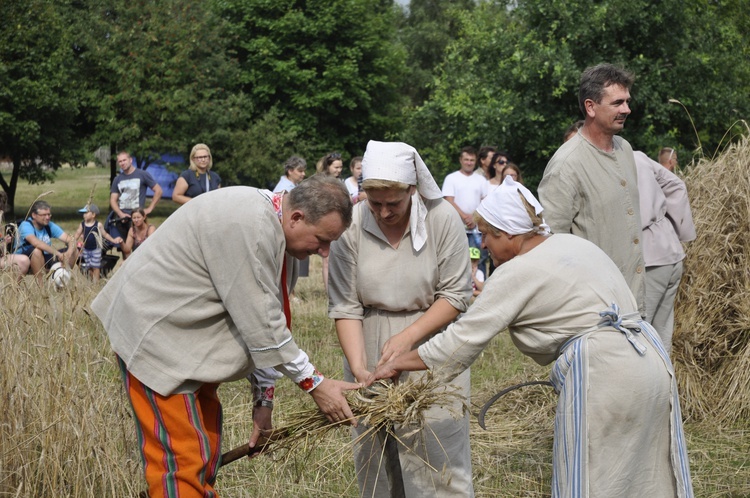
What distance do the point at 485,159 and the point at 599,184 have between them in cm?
664

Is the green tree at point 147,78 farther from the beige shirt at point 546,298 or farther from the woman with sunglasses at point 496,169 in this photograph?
the beige shirt at point 546,298

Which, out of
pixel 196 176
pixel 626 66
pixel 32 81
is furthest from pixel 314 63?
pixel 196 176

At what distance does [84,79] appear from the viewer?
31.2m

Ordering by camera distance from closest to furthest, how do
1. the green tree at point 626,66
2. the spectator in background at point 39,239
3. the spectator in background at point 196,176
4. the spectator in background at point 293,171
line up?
the spectator in background at point 39,239, the spectator in background at point 196,176, the spectator in background at point 293,171, the green tree at point 626,66

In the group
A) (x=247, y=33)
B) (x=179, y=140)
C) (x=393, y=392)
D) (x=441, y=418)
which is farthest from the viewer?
(x=247, y=33)

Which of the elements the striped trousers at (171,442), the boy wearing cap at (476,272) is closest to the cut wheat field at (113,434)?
the striped trousers at (171,442)

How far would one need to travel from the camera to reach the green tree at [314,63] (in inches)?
1478

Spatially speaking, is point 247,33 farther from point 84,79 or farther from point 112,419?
point 112,419

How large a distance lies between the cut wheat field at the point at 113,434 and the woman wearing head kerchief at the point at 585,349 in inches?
37.5

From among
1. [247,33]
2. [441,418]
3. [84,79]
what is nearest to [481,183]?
[441,418]

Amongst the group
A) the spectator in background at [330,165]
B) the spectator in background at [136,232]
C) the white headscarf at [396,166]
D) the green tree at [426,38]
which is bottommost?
the spectator in background at [136,232]

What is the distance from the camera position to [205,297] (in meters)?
3.49

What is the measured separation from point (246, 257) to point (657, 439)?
1.64 m

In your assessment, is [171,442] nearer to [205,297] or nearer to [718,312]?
[205,297]
